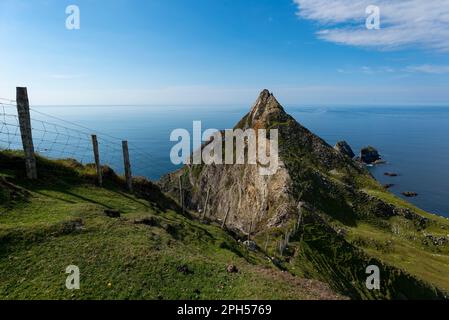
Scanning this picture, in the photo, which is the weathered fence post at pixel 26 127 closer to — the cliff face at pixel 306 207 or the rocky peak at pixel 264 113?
the cliff face at pixel 306 207

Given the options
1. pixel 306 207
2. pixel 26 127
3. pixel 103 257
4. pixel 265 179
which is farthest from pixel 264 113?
pixel 103 257

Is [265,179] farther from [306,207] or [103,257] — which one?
[103,257]

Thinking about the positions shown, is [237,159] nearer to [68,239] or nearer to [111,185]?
[111,185]

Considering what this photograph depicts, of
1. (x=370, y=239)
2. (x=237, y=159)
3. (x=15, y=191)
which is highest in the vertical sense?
(x=15, y=191)

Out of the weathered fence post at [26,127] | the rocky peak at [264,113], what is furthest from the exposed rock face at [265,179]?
the weathered fence post at [26,127]

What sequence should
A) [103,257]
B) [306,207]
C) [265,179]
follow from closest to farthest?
[103,257]
[306,207]
[265,179]

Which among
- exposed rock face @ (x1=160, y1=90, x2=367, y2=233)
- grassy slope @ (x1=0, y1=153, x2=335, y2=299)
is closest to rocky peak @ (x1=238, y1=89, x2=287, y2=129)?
exposed rock face @ (x1=160, y1=90, x2=367, y2=233)
